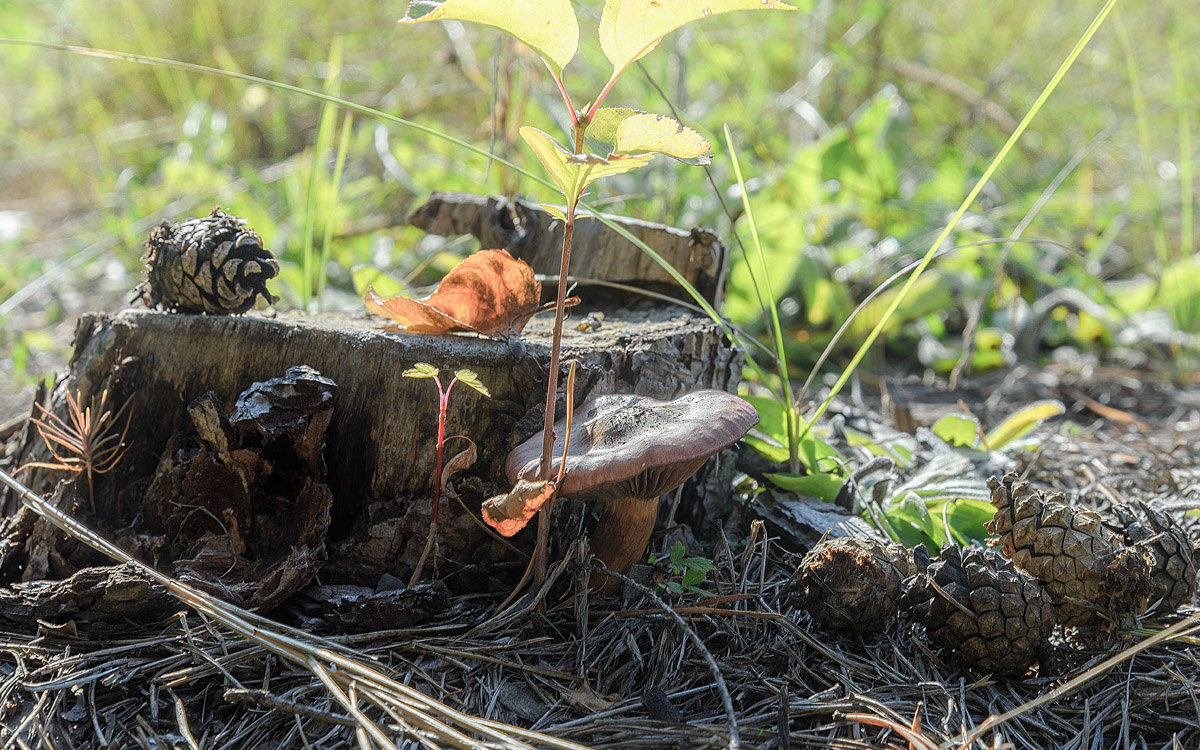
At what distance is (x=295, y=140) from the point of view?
541 cm

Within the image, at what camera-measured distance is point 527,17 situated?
1.11 m

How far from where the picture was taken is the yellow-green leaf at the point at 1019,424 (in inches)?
86.2

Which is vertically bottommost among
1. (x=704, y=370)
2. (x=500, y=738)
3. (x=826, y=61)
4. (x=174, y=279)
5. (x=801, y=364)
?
(x=801, y=364)

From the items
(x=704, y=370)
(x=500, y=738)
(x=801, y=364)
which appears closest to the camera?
(x=500, y=738)

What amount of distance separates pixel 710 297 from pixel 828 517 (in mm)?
682

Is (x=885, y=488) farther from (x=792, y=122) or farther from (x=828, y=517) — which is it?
(x=792, y=122)

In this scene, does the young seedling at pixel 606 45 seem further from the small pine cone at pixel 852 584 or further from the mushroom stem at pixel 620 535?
the small pine cone at pixel 852 584

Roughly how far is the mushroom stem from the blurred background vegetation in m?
1.11

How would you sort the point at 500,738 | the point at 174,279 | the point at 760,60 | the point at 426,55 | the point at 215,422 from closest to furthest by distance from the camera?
1. the point at 500,738
2. the point at 215,422
3. the point at 174,279
4. the point at 760,60
5. the point at 426,55

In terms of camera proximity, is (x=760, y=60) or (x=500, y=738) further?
(x=760, y=60)

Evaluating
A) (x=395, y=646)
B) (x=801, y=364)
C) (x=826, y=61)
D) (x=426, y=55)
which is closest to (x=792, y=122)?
(x=826, y=61)

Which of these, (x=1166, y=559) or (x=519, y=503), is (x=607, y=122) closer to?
(x=519, y=503)

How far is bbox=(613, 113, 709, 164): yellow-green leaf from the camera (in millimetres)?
1111

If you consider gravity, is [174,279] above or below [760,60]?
below
